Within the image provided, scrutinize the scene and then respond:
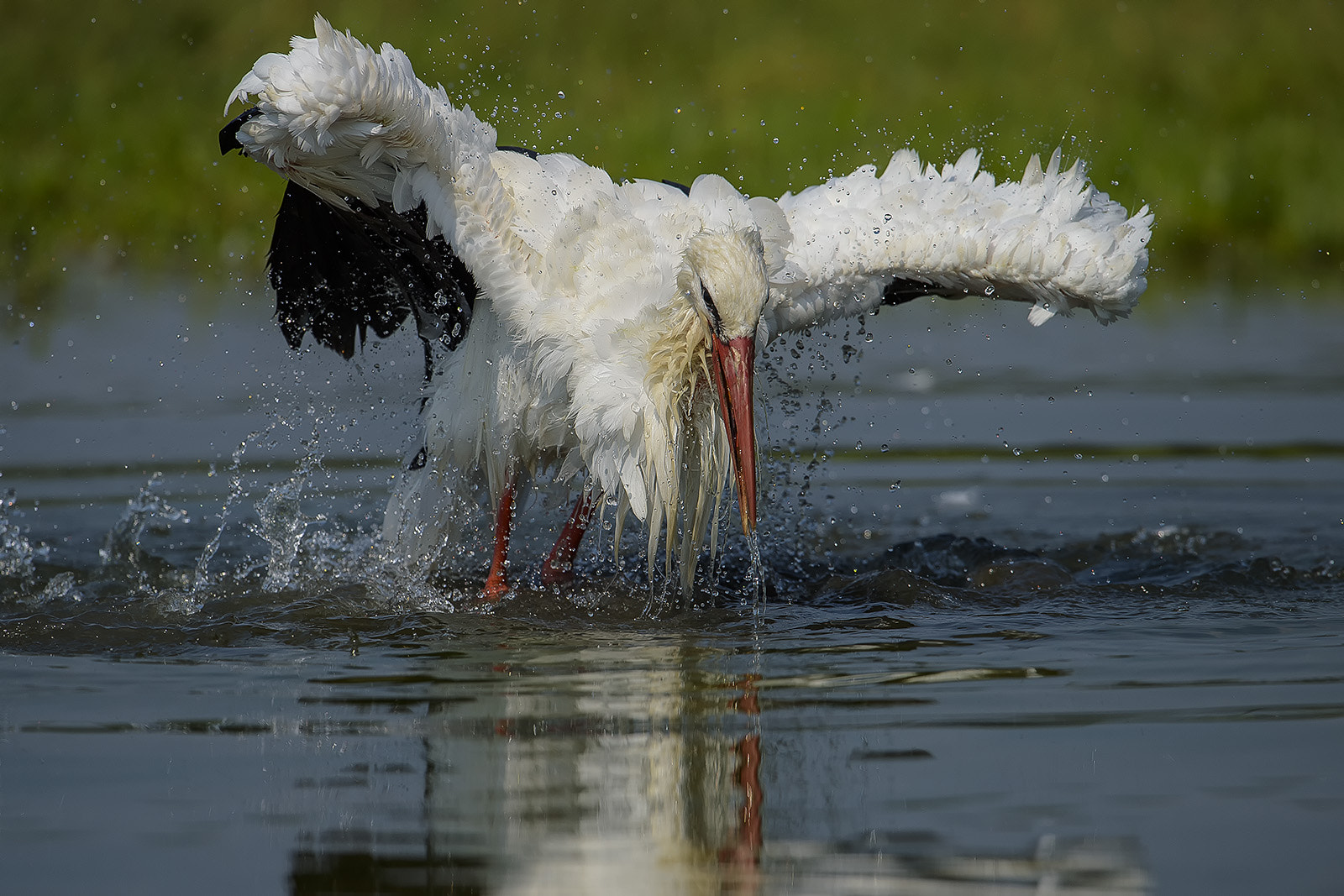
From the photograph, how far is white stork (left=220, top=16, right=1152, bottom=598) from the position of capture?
193 inches

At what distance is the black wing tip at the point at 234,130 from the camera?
512 cm

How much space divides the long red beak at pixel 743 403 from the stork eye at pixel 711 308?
0.15ft

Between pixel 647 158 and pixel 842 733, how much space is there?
1123 centimetres

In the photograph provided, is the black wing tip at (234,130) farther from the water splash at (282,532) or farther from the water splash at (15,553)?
the water splash at (15,553)

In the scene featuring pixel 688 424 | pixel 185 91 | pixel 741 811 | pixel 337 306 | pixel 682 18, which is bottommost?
pixel 741 811

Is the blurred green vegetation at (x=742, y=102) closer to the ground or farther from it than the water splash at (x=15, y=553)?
farther from it

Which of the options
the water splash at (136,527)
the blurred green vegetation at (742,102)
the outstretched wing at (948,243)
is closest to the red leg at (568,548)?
the outstretched wing at (948,243)

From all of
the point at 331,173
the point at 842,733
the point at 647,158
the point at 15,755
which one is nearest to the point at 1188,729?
the point at 842,733

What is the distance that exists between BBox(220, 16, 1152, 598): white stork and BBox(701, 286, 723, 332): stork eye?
0.4 inches

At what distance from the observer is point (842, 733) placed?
144 inches

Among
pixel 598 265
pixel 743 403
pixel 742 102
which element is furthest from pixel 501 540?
pixel 742 102

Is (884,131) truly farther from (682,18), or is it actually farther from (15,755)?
(15,755)

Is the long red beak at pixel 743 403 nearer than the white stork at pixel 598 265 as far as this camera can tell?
Yes

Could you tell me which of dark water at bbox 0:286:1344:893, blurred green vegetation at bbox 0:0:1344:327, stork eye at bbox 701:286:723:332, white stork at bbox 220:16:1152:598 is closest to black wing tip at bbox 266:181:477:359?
white stork at bbox 220:16:1152:598
